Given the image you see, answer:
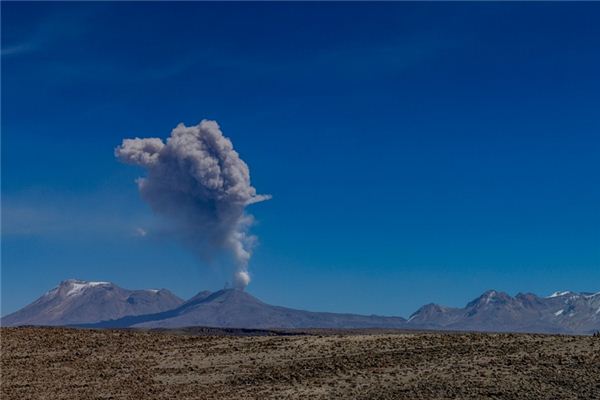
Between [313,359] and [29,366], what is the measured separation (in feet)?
55.5

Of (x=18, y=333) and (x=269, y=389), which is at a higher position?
(x=18, y=333)

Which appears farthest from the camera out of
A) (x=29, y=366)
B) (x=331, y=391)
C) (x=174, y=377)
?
(x=29, y=366)

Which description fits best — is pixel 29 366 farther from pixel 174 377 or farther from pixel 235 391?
pixel 235 391

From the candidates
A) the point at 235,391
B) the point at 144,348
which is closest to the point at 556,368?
the point at 235,391

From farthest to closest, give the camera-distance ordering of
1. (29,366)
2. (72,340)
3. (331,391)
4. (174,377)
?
1. (72,340)
2. (29,366)
3. (174,377)
4. (331,391)

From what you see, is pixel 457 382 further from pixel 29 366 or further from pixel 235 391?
pixel 29 366

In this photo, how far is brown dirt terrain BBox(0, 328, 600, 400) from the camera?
137 feet

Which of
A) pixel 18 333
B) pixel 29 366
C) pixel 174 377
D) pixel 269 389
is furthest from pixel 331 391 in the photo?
pixel 18 333

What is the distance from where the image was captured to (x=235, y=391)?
141ft

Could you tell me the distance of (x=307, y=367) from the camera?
4609cm

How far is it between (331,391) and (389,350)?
725 cm

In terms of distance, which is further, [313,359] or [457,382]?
[313,359]

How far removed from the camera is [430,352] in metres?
47.2

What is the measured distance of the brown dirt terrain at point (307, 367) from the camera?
4184cm
